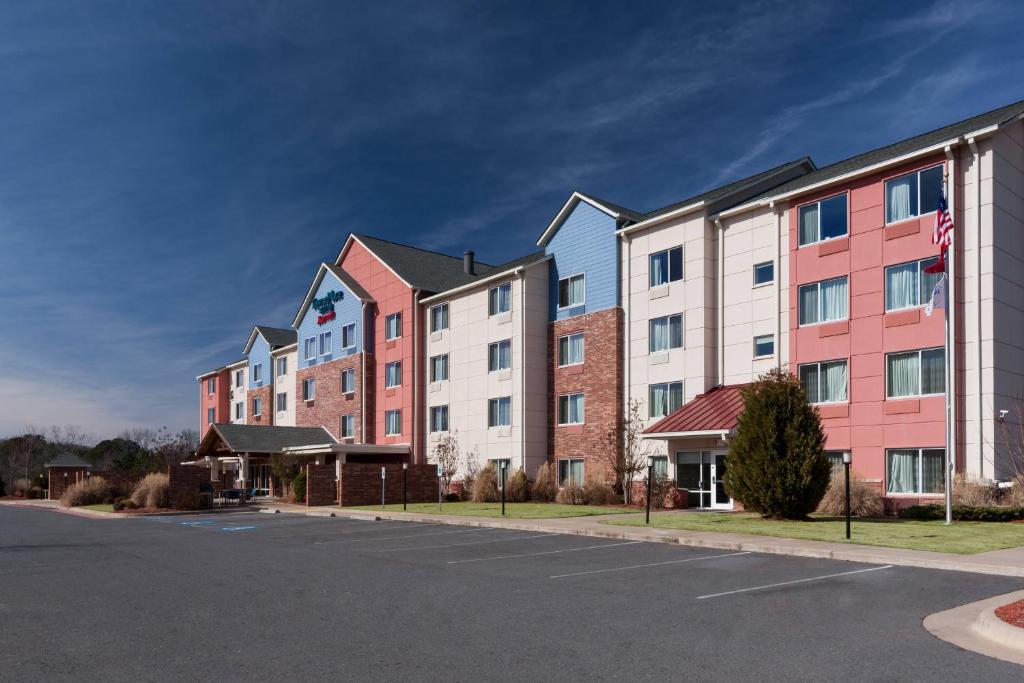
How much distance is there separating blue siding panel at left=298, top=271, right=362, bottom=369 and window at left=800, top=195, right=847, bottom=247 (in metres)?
27.0

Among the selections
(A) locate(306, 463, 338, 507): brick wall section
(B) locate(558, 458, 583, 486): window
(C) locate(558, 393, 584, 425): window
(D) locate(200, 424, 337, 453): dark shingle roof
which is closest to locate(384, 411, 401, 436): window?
(D) locate(200, 424, 337, 453): dark shingle roof

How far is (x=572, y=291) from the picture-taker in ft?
123

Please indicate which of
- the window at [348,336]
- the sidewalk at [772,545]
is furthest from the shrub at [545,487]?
the window at [348,336]

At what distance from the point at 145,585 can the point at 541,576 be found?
6302 mm

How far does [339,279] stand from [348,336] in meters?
3.38

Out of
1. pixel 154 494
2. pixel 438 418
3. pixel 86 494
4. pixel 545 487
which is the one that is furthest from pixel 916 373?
pixel 86 494

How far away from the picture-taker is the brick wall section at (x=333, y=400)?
4788cm

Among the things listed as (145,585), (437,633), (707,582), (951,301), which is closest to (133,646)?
(437,633)

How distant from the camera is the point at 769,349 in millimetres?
29438

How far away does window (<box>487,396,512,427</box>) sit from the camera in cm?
3862

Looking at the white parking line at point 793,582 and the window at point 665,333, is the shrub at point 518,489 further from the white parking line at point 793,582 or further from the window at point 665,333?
the white parking line at point 793,582

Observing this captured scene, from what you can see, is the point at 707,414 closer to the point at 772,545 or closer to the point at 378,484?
the point at 772,545

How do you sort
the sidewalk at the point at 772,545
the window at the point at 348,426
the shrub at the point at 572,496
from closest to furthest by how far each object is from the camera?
the sidewalk at the point at 772,545 → the shrub at the point at 572,496 → the window at the point at 348,426

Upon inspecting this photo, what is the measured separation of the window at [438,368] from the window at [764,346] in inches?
715
